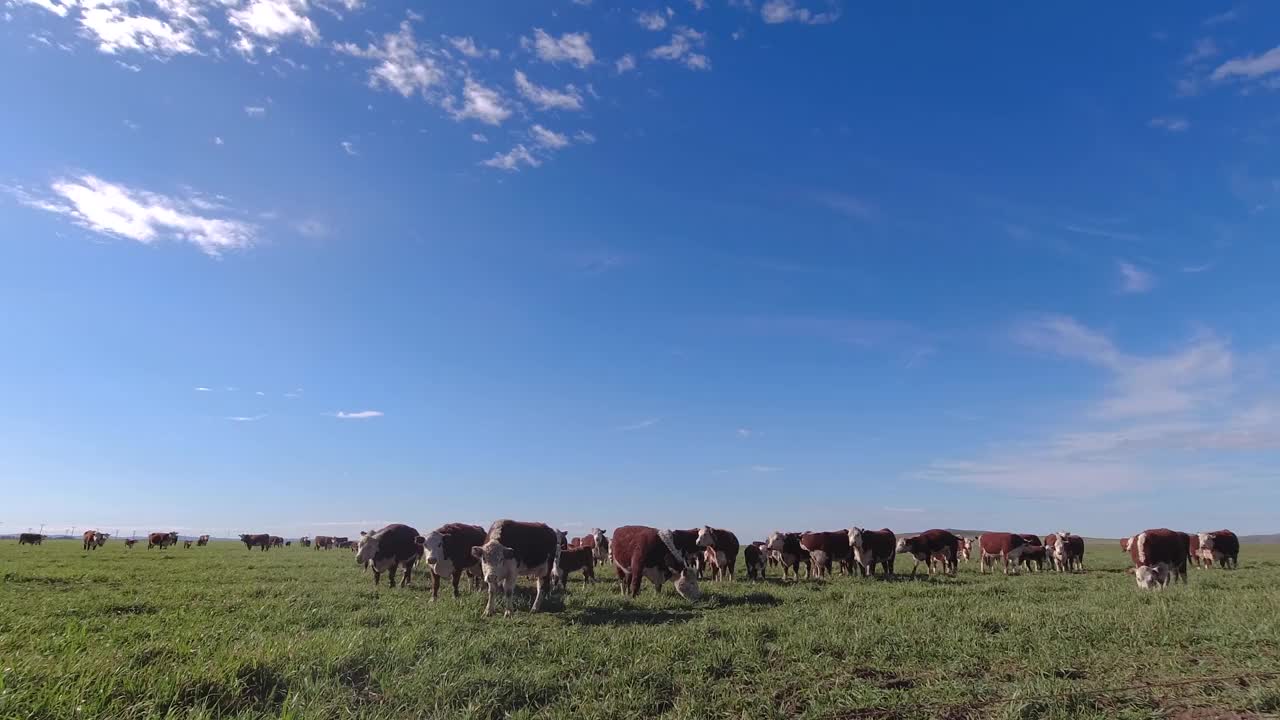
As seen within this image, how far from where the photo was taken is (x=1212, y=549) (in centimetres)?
3684

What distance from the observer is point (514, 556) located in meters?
15.9

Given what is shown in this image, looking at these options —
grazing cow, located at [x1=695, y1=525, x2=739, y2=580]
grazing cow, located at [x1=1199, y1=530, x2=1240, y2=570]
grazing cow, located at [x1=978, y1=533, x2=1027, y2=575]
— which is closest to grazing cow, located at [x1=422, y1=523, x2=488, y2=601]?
grazing cow, located at [x1=695, y1=525, x2=739, y2=580]

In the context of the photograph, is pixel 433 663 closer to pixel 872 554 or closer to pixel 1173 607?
pixel 1173 607

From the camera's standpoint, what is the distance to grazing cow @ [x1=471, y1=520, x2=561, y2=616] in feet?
50.5

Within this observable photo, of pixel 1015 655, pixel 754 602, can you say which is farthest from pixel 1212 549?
pixel 1015 655

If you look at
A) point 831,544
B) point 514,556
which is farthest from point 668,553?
point 831,544

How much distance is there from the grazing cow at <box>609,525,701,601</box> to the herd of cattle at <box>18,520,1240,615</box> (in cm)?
3

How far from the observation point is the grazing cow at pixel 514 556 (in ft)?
50.5

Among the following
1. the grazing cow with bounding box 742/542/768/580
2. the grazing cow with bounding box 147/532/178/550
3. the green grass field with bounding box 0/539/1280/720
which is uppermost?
the green grass field with bounding box 0/539/1280/720

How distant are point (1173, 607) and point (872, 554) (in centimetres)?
1548

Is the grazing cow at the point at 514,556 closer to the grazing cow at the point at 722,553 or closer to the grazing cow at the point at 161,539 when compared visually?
the grazing cow at the point at 722,553

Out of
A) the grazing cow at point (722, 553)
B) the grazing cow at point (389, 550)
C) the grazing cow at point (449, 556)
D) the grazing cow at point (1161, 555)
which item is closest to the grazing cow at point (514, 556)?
the grazing cow at point (449, 556)

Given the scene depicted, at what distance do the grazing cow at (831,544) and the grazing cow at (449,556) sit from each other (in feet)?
51.7

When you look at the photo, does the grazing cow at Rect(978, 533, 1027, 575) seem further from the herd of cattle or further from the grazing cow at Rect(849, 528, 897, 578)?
the grazing cow at Rect(849, 528, 897, 578)
